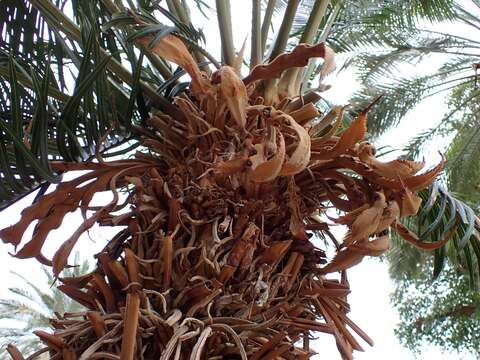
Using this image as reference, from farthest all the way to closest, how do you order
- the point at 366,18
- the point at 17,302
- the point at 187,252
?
the point at 17,302 → the point at 366,18 → the point at 187,252

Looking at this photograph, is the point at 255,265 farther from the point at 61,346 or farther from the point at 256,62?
the point at 256,62

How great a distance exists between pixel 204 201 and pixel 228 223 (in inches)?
3.2

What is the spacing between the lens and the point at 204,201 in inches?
59.6

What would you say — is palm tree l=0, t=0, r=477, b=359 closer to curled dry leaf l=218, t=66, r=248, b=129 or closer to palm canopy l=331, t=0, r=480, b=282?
curled dry leaf l=218, t=66, r=248, b=129

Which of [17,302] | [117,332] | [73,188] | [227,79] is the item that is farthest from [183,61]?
[17,302]

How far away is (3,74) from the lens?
183cm

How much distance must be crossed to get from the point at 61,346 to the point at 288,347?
469 mm

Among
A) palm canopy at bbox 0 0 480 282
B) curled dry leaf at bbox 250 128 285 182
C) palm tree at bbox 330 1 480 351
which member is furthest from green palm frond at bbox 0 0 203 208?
palm tree at bbox 330 1 480 351

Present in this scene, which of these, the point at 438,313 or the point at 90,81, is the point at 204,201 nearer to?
the point at 90,81

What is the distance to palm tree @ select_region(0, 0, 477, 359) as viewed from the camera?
53.6 inches

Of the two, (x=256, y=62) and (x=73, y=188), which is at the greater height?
(x=256, y=62)

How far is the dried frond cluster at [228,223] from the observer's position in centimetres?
134

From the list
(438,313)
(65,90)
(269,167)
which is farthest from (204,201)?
(438,313)

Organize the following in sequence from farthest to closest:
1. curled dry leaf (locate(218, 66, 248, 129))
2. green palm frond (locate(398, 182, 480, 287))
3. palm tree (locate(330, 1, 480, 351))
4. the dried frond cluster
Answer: palm tree (locate(330, 1, 480, 351)), green palm frond (locate(398, 182, 480, 287)), curled dry leaf (locate(218, 66, 248, 129)), the dried frond cluster
